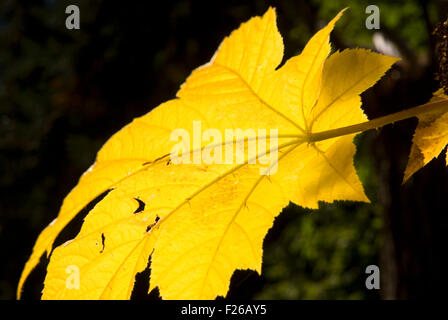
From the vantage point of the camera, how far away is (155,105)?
6.21 ft

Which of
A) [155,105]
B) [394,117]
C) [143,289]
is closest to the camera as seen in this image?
[394,117]

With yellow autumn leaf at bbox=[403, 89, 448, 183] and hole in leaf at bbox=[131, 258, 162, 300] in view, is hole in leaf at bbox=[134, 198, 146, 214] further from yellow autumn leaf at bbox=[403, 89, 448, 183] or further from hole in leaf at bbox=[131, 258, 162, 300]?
yellow autumn leaf at bbox=[403, 89, 448, 183]

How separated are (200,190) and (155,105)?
4.99ft

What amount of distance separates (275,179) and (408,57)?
85 cm

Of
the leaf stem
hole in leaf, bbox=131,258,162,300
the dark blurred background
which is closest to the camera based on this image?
the leaf stem

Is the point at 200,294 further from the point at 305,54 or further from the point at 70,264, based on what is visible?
the point at 305,54

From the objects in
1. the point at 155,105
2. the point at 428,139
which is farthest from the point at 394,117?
the point at 155,105

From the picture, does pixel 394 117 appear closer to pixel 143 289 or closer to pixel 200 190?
pixel 200 190

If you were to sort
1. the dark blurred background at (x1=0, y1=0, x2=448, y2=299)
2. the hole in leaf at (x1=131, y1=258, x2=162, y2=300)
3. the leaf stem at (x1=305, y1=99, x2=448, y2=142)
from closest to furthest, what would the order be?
the leaf stem at (x1=305, y1=99, x2=448, y2=142)
the hole in leaf at (x1=131, y1=258, x2=162, y2=300)
the dark blurred background at (x1=0, y1=0, x2=448, y2=299)

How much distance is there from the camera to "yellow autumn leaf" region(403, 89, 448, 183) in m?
0.36

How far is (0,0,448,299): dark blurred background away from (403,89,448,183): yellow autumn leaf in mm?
265

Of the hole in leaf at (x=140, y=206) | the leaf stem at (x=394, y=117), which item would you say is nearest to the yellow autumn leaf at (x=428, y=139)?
the leaf stem at (x=394, y=117)

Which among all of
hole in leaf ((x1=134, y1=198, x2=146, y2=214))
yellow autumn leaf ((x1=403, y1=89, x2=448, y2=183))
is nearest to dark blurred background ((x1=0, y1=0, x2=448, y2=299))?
yellow autumn leaf ((x1=403, y1=89, x2=448, y2=183))
